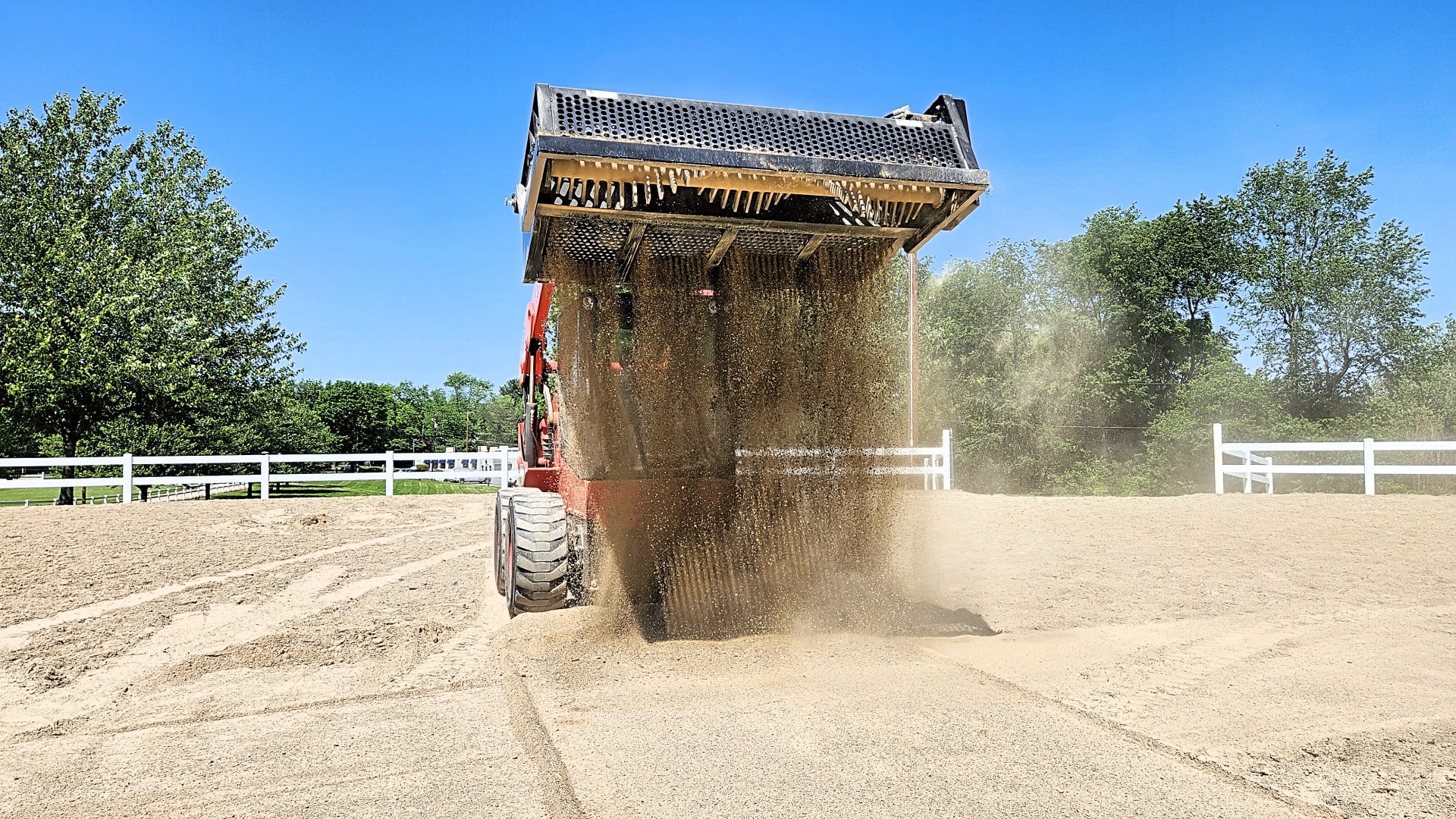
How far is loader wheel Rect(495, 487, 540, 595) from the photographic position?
289 inches

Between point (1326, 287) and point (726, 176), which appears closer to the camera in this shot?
point (726, 176)

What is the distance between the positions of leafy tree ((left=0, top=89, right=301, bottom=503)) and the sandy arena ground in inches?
596

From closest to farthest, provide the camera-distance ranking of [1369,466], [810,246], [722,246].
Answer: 1. [722,246]
2. [810,246]
3. [1369,466]

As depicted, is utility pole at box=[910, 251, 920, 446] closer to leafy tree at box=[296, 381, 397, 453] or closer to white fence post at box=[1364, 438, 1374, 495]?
white fence post at box=[1364, 438, 1374, 495]

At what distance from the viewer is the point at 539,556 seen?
634cm

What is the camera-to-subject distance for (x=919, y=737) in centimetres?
395

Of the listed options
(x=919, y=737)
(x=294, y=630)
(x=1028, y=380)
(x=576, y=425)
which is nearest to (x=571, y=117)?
(x=576, y=425)

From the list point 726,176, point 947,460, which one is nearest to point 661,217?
point 726,176

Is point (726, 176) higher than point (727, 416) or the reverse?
higher

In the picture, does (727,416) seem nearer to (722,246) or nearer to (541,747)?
(722,246)

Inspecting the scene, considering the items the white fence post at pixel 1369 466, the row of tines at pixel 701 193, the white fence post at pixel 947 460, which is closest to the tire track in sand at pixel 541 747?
the row of tines at pixel 701 193

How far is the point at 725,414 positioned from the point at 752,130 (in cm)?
198

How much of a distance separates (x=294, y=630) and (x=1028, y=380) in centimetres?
3471

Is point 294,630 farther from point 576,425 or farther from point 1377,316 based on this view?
point 1377,316
